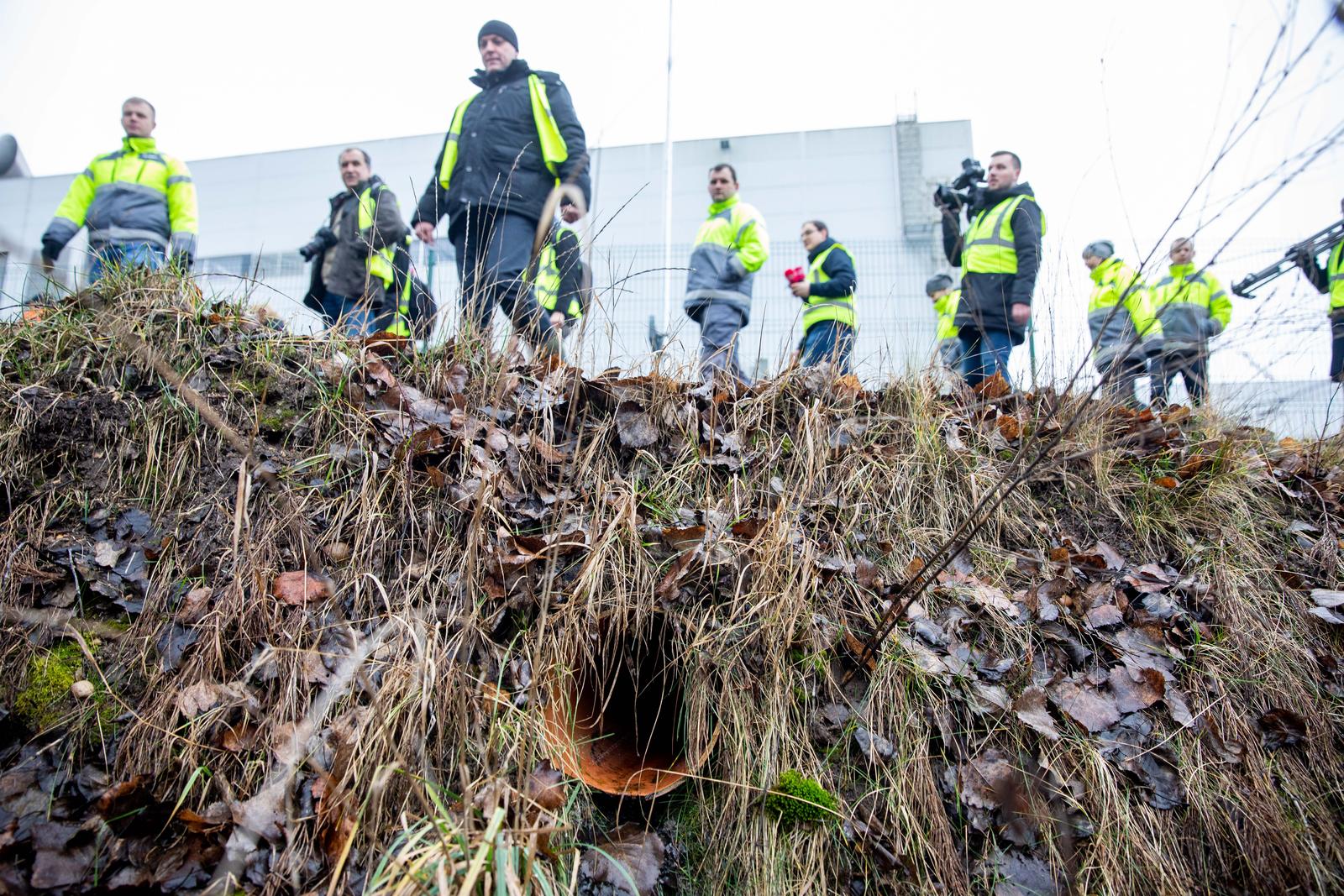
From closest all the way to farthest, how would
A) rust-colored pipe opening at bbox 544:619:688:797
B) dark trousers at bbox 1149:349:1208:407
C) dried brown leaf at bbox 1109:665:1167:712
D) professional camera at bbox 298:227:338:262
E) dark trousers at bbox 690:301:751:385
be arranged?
rust-colored pipe opening at bbox 544:619:688:797 → dried brown leaf at bbox 1109:665:1167:712 → dark trousers at bbox 690:301:751:385 → dark trousers at bbox 1149:349:1208:407 → professional camera at bbox 298:227:338:262

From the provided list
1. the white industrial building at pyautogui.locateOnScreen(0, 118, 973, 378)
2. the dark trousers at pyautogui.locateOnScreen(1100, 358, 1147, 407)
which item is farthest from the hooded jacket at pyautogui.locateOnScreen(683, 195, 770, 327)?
the white industrial building at pyautogui.locateOnScreen(0, 118, 973, 378)

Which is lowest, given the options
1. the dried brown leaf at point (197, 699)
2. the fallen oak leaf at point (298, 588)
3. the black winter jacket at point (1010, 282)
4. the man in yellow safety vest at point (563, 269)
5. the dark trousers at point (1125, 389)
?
the dried brown leaf at point (197, 699)

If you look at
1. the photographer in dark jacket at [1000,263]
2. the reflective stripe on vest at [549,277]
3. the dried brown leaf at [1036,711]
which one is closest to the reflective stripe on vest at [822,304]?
the photographer in dark jacket at [1000,263]

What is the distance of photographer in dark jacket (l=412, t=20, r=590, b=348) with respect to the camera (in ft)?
13.9

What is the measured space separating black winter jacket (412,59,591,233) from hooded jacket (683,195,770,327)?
3.80ft

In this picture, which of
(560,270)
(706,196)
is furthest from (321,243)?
(706,196)

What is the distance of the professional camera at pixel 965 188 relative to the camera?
5437mm

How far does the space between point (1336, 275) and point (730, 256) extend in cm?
443

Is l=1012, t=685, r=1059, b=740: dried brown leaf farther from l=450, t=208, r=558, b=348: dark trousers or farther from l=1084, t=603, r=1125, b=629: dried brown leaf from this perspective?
l=450, t=208, r=558, b=348: dark trousers

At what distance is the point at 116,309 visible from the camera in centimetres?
286

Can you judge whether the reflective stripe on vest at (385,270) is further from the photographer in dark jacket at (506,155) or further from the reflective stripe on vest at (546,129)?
the reflective stripe on vest at (546,129)

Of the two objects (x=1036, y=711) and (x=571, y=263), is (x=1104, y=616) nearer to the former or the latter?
(x=1036, y=711)

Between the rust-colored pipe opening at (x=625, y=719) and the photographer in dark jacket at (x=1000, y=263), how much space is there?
2942 mm

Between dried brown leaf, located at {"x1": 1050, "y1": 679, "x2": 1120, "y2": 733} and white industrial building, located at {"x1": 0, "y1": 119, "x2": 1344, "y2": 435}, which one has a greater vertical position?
white industrial building, located at {"x1": 0, "y1": 119, "x2": 1344, "y2": 435}
